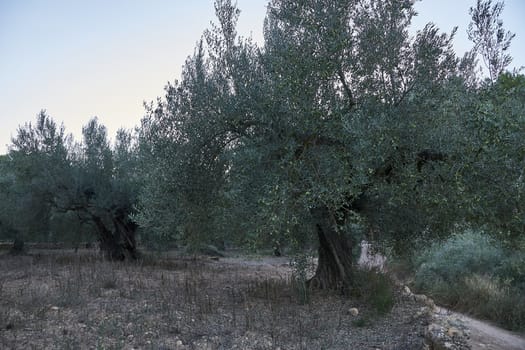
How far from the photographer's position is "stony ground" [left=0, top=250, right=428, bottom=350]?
7102mm

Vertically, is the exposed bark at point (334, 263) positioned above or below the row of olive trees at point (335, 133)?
below

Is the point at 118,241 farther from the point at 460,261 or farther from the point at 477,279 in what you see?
the point at 477,279

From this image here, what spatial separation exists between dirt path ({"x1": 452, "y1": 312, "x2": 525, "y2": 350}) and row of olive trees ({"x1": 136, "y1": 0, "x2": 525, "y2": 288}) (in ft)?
7.33

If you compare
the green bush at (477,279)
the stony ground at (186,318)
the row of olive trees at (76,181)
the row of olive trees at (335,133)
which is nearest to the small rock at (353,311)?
the stony ground at (186,318)

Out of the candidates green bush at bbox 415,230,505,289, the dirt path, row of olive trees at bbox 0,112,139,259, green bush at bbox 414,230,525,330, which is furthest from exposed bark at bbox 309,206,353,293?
row of olive trees at bbox 0,112,139,259

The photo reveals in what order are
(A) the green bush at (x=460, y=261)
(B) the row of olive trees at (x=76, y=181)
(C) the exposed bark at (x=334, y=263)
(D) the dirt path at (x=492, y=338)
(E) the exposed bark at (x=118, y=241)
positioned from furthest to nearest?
1. (E) the exposed bark at (x=118, y=241)
2. (B) the row of olive trees at (x=76, y=181)
3. (A) the green bush at (x=460, y=261)
4. (C) the exposed bark at (x=334, y=263)
5. (D) the dirt path at (x=492, y=338)

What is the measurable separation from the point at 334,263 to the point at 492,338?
12.1 feet

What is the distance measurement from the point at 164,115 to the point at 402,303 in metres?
7.22

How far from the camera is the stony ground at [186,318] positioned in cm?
710

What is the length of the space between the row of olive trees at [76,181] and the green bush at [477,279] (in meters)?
11.4

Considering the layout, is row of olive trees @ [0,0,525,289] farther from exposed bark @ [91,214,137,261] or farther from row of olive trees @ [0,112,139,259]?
exposed bark @ [91,214,137,261]

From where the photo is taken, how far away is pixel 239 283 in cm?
1396

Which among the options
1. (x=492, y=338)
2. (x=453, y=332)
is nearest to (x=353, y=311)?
(x=453, y=332)

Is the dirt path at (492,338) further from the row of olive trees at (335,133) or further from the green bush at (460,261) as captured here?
the green bush at (460,261)
